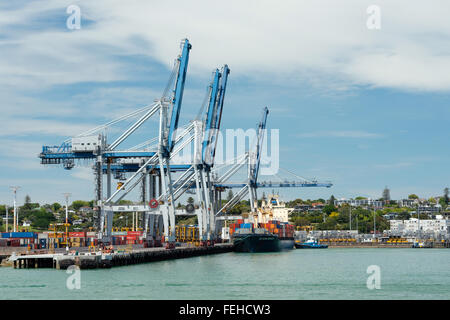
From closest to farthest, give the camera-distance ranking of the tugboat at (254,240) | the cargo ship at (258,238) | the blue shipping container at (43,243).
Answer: the blue shipping container at (43,243) → the tugboat at (254,240) → the cargo ship at (258,238)

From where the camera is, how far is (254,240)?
98688 millimetres

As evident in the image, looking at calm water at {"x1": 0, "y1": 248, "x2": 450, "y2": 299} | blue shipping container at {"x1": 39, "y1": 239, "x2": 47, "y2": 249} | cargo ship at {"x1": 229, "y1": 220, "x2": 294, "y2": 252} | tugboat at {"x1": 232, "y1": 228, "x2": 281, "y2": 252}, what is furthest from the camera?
cargo ship at {"x1": 229, "y1": 220, "x2": 294, "y2": 252}

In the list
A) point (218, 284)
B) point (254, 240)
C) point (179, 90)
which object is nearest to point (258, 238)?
point (254, 240)

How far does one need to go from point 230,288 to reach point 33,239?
1555 inches

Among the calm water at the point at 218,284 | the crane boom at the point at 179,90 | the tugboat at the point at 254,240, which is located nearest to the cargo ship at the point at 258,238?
the tugboat at the point at 254,240

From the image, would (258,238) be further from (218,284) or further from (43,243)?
(218,284)

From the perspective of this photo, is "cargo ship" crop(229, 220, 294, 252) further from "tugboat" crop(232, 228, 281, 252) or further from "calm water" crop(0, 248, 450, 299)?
"calm water" crop(0, 248, 450, 299)

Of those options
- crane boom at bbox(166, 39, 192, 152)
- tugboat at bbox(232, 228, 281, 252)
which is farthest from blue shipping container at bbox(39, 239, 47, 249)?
tugboat at bbox(232, 228, 281, 252)

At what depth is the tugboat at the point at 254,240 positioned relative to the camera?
323ft

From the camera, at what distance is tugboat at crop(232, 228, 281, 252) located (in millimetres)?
98500

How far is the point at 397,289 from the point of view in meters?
42.7

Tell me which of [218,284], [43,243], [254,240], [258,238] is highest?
[43,243]

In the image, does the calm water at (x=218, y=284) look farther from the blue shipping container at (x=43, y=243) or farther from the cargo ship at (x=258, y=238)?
the cargo ship at (x=258, y=238)
